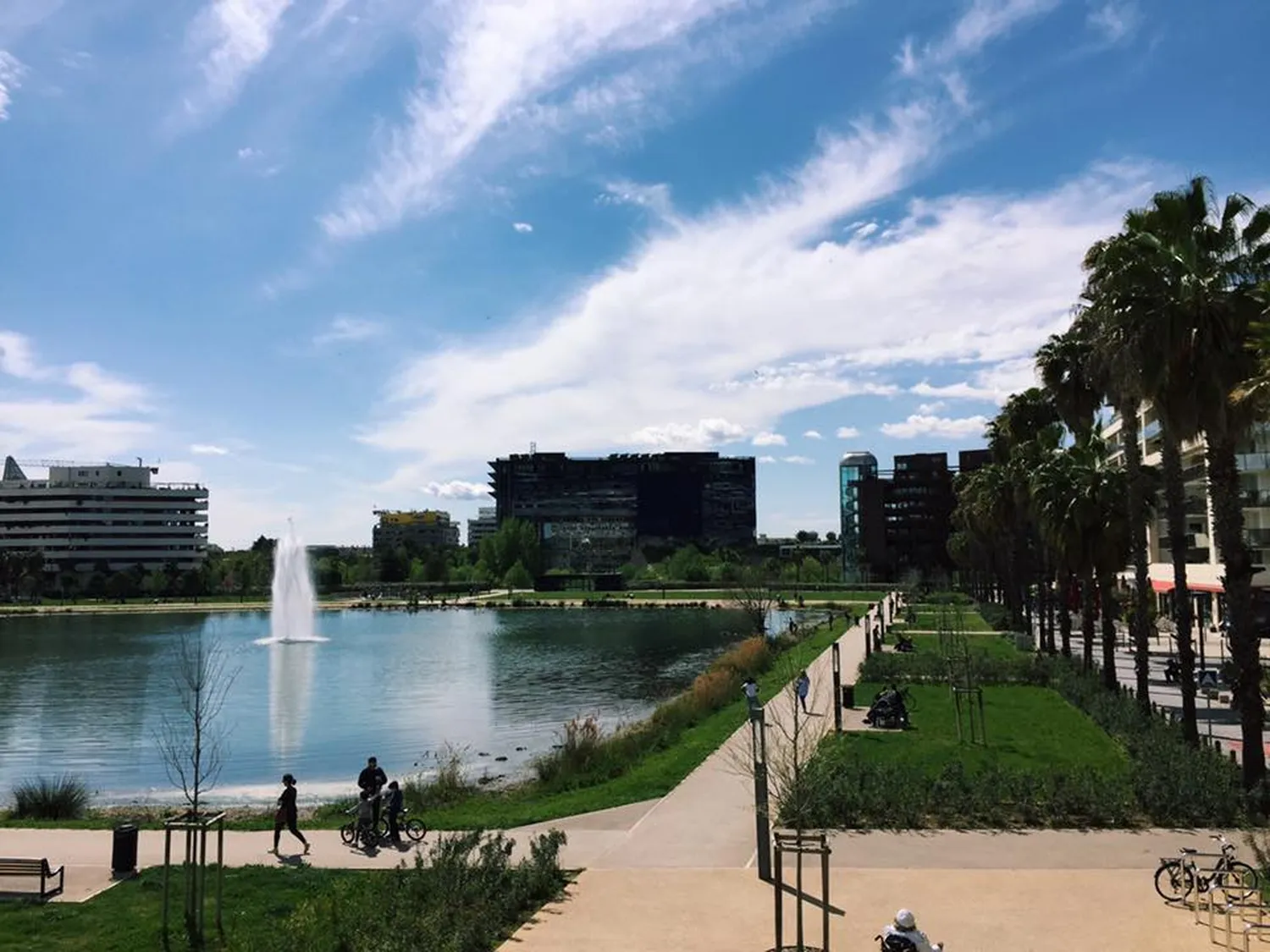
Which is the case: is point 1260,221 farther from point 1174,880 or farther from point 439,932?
→ point 439,932

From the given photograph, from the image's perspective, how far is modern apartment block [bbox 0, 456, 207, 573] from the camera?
193000 mm

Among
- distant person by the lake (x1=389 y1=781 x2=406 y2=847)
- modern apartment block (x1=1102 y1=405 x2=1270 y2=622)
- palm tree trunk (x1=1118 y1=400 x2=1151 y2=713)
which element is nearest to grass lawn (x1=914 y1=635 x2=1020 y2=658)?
modern apartment block (x1=1102 y1=405 x2=1270 y2=622)

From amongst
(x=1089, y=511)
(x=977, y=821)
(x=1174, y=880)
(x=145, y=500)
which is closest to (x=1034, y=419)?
(x=1089, y=511)

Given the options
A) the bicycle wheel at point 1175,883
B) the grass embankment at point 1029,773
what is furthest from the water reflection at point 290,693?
the bicycle wheel at point 1175,883

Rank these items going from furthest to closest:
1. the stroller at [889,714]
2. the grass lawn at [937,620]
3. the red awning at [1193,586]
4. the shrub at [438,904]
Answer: the grass lawn at [937,620], the red awning at [1193,586], the stroller at [889,714], the shrub at [438,904]

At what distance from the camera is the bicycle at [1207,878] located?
13.0 m

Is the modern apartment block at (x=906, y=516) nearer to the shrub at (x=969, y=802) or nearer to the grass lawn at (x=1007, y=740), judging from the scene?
the grass lawn at (x=1007, y=740)

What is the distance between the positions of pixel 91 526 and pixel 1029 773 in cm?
20959

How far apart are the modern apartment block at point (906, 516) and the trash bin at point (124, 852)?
163 meters

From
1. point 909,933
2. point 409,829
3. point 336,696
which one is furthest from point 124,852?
point 336,696

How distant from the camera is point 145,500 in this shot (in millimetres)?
198250

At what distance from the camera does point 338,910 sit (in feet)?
42.6

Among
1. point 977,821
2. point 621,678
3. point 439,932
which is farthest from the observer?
point 621,678

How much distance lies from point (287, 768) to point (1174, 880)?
84.2 ft
